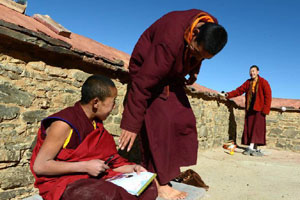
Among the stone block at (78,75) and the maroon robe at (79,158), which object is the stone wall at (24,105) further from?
the maroon robe at (79,158)

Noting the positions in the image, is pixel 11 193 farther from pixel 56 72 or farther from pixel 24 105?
pixel 56 72

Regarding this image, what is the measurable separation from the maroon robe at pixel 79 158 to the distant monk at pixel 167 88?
25cm

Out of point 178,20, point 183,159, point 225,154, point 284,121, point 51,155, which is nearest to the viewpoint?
point 51,155

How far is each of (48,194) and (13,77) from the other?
1.19 metres

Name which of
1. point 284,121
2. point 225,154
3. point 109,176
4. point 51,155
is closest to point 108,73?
point 109,176

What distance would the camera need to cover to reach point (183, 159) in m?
2.22

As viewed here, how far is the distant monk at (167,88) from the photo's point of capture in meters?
1.87

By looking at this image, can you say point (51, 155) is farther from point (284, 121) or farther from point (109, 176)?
point (284, 121)

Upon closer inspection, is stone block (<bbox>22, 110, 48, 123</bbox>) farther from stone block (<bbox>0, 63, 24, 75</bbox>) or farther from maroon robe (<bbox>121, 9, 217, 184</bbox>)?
maroon robe (<bbox>121, 9, 217, 184</bbox>)

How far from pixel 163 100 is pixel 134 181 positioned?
786 millimetres

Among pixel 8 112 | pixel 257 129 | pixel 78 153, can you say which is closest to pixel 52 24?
pixel 8 112

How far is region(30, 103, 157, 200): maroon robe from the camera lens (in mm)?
1399

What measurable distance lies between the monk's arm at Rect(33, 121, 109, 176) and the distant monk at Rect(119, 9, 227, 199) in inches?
16.6

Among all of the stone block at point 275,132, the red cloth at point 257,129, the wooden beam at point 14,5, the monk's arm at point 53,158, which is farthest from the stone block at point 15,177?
the stone block at point 275,132
